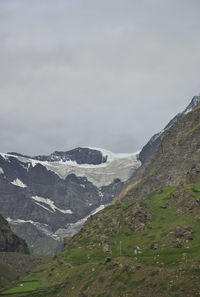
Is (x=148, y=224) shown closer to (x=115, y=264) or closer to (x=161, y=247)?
(x=161, y=247)

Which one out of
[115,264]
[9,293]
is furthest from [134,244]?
[115,264]

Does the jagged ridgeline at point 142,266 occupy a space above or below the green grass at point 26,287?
above

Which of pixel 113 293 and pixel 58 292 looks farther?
pixel 58 292

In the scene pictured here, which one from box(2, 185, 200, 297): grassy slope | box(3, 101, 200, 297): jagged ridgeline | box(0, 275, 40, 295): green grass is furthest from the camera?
box(0, 275, 40, 295): green grass

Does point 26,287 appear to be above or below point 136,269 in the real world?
below

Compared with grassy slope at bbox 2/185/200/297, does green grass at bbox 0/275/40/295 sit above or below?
below

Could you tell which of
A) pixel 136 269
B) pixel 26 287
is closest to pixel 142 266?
pixel 136 269

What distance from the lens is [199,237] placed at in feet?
531

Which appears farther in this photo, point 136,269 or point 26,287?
point 26,287

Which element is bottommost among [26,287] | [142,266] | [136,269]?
[26,287]

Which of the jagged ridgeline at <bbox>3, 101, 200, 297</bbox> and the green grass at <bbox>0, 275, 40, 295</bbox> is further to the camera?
the green grass at <bbox>0, 275, 40, 295</bbox>

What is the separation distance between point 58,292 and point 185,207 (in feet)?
293

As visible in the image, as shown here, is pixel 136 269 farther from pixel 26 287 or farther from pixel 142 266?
pixel 26 287

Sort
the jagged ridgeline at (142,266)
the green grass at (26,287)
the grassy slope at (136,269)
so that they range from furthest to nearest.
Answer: the green grass at (26,287), the jagged ridgeline at (142,266), the grassy slope at (136,269)
